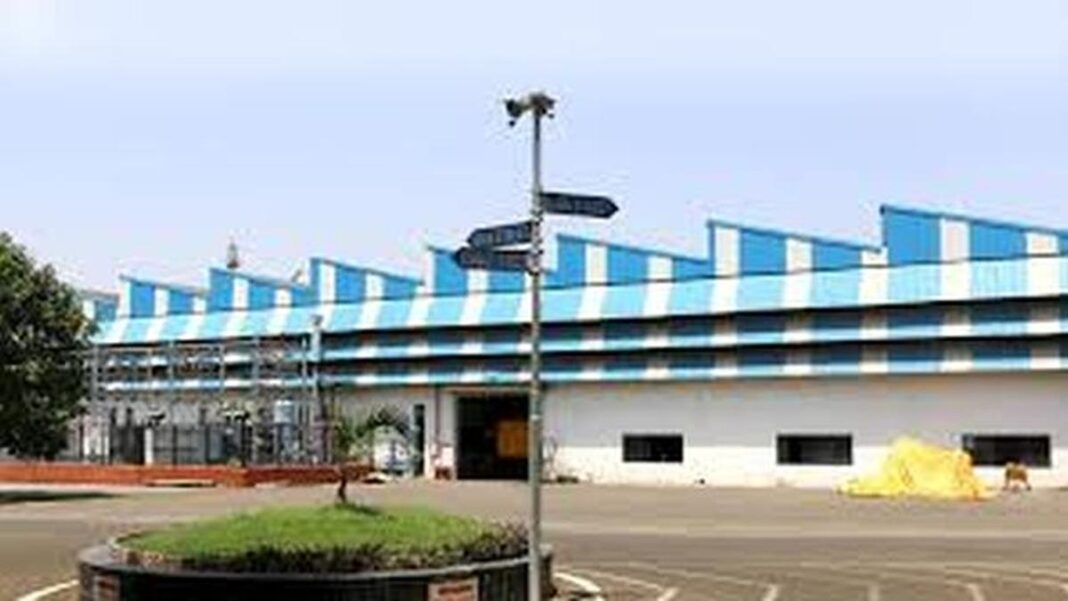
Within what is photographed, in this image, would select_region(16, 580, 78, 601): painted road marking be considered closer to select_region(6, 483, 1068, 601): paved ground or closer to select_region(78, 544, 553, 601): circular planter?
select_region(6, 483, 1068, 601): paved ground

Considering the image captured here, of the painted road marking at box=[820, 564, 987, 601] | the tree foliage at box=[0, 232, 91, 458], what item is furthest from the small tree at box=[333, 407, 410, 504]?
the painted road marking at box=[820, 564, 987, 601]

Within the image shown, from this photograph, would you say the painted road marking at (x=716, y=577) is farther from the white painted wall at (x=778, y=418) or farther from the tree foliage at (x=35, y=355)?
the white painted wall at (x=778, y=418)

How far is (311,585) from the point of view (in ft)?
56.6

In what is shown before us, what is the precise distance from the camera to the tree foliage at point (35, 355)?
5384 centimetres

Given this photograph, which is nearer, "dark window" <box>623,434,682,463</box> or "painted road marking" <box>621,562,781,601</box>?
"painted road marking" <box>621,562,781,601</box>

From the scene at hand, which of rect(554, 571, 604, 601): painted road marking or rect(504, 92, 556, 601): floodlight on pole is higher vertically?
rect(504, 92, 556, 601): floodlight on pole

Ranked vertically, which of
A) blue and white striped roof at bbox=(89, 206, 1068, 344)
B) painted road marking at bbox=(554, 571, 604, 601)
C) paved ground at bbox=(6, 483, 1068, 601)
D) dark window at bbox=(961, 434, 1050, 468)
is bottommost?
paved ground at bbox=(6, 483, 1068, 601)

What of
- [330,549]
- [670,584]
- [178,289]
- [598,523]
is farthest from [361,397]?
[330,549]

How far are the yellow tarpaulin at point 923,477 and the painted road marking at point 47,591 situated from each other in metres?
35.3

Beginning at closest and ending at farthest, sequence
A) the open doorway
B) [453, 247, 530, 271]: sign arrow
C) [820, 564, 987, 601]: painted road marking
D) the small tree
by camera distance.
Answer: [453, 247, 530, 271]: sign arrow → [820, 564, 987, 601]: painted road marking → the small tree → the open doorway

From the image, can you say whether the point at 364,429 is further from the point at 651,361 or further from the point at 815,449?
the point at 815,449

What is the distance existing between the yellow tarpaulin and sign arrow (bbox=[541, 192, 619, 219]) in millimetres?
36975

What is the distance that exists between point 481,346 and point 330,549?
51.7 meters

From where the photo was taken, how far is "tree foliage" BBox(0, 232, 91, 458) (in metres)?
53.8
